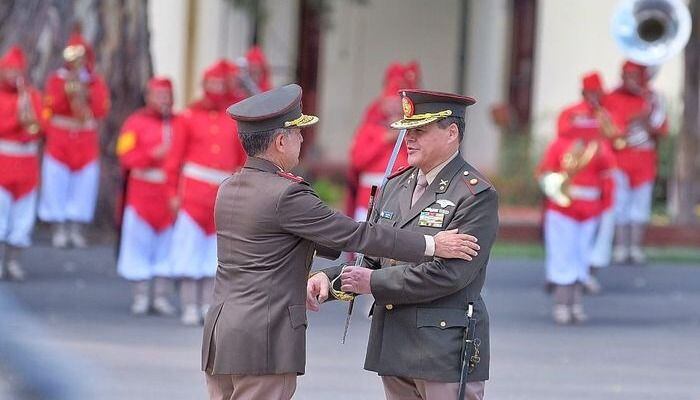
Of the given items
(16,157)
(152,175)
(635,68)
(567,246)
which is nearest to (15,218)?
(16,157)

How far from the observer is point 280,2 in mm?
20672

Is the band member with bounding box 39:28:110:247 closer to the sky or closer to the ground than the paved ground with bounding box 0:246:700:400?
closer to the sky

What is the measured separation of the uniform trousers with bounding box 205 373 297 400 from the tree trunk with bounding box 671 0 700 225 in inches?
427

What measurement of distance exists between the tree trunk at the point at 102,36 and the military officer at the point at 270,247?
10.2 metres

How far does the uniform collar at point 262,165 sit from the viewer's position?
20.2 feet

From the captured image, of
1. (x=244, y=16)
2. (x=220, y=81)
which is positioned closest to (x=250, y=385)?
(x=220, y=81)

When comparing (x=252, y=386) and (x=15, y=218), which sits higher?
(x=252, y=386)

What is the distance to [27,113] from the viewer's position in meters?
13.1

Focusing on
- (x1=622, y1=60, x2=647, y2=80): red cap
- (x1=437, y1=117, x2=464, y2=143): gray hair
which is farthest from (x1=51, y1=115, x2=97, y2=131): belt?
(x1=437, y1=117, x2=464, y2=143): gray hair

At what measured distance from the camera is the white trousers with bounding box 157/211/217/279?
11531 mm

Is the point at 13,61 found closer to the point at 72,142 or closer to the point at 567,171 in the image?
the point at 72,142

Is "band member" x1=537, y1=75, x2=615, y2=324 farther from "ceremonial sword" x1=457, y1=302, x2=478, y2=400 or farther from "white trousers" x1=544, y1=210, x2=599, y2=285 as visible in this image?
"ceremonial sword" x1=457, y1=302, x2=478, y2=400

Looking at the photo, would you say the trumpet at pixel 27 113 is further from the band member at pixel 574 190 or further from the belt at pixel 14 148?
the band member at pixel 574 190

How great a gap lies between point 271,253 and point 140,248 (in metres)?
6.17
